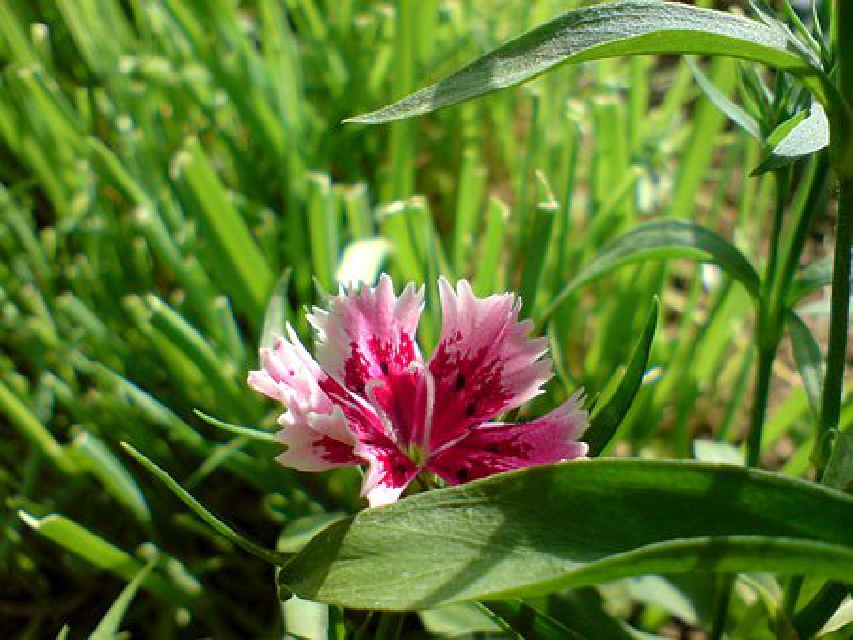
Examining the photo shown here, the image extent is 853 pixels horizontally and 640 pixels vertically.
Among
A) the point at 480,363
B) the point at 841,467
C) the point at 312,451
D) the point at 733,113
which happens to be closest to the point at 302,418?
the point at 312,451

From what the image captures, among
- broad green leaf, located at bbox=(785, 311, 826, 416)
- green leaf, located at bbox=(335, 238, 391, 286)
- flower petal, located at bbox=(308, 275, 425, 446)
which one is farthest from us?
green leaf, located at bbox=(335, 238, 391, 286)

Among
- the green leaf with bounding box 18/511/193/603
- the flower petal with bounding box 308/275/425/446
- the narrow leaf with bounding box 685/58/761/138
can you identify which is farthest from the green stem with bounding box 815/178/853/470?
the green leaf with bounding box 18/511/193/603

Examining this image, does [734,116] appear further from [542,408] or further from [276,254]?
[276,254]

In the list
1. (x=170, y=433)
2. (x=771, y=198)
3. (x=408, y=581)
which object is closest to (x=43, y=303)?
(x=170, y=433)

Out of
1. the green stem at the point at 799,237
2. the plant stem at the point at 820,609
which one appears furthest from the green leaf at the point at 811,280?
the plant stem at the point at 820,609

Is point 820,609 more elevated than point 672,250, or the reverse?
point 672,250

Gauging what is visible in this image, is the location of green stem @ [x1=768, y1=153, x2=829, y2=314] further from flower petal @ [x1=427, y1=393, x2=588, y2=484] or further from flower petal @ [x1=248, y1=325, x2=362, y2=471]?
flower petal @ [x1=248, y1=325, x2=362, y2=471]

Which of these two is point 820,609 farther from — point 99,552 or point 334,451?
point 99,552
